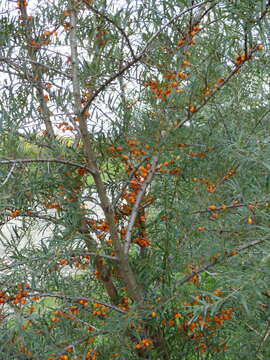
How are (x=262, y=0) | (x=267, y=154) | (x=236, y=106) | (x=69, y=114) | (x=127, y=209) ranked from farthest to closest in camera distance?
(x=236, y=106) < (x=127, y=209) < (x=69, y=114) < (x=267, y=154) < (x=262, y=0)

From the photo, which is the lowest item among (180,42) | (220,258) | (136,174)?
(220,258)

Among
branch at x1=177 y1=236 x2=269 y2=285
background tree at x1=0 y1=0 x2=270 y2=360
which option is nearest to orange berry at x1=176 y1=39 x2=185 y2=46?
background tree at x1=0 y1=0 x2=270 y2=360

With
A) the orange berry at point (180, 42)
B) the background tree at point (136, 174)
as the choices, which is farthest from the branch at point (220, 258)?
the orange berry at point (180, 42)

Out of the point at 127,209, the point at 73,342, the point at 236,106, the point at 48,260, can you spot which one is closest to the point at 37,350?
the point at 73,342

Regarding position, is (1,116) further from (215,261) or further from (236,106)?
(236,106)

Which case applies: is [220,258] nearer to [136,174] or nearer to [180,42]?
[136,174]

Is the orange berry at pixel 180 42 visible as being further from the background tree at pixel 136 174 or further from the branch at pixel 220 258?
the branch at pixel 220 258

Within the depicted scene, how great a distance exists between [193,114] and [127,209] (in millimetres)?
310

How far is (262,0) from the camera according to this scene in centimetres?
65

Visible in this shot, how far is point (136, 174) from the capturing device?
37.8 inches

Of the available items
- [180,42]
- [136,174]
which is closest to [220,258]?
[136,174]

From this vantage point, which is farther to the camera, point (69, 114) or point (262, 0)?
point (69, 114)

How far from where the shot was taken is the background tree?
2.59ft

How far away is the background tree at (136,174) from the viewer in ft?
2.59
